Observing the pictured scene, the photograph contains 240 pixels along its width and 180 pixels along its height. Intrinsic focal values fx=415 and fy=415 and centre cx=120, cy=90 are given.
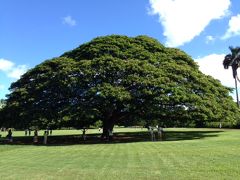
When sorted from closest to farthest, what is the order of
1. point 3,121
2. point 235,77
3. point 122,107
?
point 122,107 → point 3,121 → point 235,77

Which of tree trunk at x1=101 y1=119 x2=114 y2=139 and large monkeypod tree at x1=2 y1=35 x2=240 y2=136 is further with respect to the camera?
tree trunk at x1=101 y1=119 x2=114 y2=139

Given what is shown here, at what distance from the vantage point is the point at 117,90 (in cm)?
3142

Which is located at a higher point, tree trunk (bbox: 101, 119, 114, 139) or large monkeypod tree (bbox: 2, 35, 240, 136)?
large monkeypod tree (bbox: 2, 35, 240, 136)

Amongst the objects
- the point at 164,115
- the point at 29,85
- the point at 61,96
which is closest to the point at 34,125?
the point at 61,96

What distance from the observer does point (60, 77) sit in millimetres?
33688

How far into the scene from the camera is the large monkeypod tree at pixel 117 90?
32281 mm

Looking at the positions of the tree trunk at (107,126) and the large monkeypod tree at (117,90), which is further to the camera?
the tree trunk at (107,126)

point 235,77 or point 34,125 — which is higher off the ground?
point 235,77

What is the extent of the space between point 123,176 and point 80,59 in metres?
25.7

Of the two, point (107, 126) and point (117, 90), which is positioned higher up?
point (117, 90)

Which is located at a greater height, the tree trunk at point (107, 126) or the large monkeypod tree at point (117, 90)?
the large monkeypod tree at point (117, 90)

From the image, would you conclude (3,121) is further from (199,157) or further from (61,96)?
(199,157)

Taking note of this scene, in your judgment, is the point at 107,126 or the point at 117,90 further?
the point at 107,126

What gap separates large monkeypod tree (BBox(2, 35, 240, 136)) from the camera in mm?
32281
